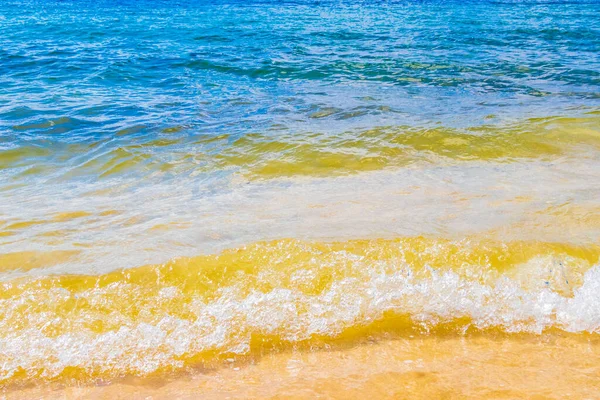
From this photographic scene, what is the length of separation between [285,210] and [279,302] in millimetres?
1553

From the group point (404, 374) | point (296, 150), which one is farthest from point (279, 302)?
point (296, 150)

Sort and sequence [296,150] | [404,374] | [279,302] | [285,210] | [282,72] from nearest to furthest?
[404,374]
[279,302]
[285,210]
[296,150]
[282,72]

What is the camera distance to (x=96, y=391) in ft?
9.67

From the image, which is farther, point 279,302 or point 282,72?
point 282,72

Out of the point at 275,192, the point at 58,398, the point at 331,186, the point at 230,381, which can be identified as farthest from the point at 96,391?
the point at 331,186

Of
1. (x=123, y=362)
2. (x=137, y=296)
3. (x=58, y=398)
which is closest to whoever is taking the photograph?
(x=58, y=398)

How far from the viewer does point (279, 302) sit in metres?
3.55

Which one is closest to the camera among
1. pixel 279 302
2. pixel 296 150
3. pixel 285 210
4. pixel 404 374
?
pixel 404 374

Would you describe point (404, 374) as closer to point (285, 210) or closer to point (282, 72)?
point (285, 210)

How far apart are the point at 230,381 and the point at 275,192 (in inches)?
111

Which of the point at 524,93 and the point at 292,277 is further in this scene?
the point at 524,93

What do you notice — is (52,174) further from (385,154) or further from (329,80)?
(329,80)

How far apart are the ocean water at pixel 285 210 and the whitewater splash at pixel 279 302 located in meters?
0.01

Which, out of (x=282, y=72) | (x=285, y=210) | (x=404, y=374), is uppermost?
(x=282, y=72)
